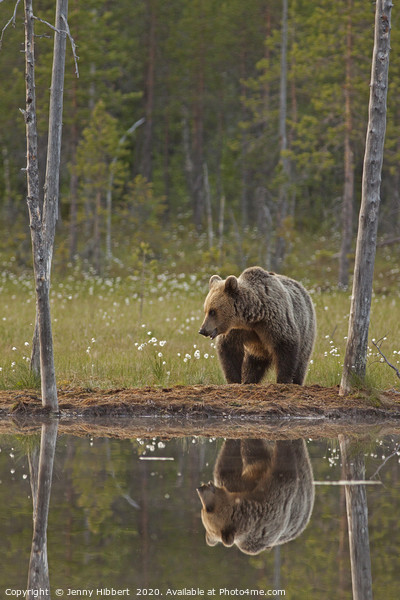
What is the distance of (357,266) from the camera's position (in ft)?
34.1

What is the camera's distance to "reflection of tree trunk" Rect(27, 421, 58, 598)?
4.84 metres

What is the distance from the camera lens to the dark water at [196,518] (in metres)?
4.74

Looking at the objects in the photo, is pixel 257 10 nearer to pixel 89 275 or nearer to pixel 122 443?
pixel 89 275

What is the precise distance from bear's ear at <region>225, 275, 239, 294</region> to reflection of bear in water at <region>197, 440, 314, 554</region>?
2.57 metres

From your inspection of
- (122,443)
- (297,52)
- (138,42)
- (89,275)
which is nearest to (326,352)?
(122,443)

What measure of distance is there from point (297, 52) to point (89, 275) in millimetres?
10917

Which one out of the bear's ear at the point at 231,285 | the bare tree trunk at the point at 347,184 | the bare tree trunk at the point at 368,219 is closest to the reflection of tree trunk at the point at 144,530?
the bear's ear at the point at 231,285

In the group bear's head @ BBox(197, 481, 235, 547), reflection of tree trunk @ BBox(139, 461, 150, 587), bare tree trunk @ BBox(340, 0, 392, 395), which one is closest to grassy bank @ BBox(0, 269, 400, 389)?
bare tree trunk @ BBox(340, 0, 392, 395)

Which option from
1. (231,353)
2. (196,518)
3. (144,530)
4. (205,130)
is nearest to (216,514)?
(196,518)

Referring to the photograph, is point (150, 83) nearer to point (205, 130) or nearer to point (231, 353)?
point (205, 130)

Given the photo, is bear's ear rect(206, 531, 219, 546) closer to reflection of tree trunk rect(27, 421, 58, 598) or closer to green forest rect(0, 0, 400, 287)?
reflection of tree trunk rect(27, 421, 58, 598)

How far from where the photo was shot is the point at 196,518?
5.84 metres

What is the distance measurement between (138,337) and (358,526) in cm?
1043

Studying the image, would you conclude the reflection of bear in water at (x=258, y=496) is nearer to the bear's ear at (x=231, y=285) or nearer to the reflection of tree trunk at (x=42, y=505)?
the reflection of tree trunk at (x=42, y=505)
